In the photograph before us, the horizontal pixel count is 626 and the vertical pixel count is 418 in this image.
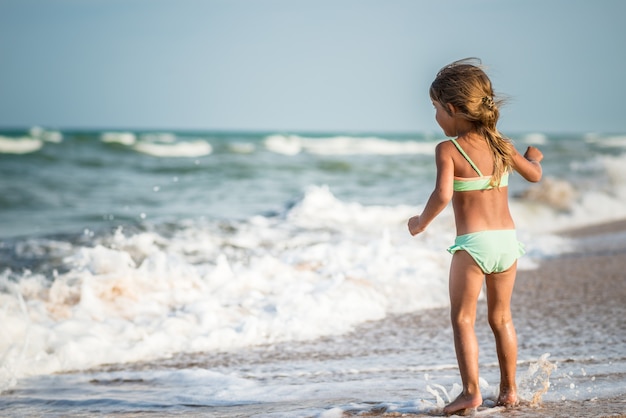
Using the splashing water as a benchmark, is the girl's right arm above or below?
above

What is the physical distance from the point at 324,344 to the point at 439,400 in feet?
5.99

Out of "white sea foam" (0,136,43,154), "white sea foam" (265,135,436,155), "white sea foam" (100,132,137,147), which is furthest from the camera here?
"white sea foam" (265,135,436,155)

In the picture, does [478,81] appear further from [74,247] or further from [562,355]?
[74,247]

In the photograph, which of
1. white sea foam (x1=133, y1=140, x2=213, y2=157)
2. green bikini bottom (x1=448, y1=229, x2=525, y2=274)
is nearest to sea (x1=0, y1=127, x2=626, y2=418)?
green bikini bottom (x1=448, y1=229, x2=525, y2=274)

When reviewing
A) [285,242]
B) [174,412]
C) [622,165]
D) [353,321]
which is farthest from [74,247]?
[622,165]

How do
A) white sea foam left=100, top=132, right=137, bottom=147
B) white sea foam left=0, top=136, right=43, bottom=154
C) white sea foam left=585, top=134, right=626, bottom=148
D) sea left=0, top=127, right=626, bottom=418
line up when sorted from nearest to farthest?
1. sea left=0, top=127, right=626, bottom=418
2. white sea foam left=0, top=136, right=43, bottom=154
3. white sea foam left=100, top=132, right=137, bottom=147
4. white sea foam left=585, top=134, right=626, bottom=148

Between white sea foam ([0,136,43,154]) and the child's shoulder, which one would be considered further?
white sea foam ([0,136,43,154])

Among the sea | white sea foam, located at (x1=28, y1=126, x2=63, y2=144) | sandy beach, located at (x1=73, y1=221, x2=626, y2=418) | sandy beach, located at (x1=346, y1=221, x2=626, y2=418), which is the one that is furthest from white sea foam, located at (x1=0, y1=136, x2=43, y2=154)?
sandy beach, located at (x1=73, y1=221, x2=626, y2=418)

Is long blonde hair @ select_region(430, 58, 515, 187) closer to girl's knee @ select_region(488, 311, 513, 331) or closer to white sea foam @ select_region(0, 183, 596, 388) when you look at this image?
girl's knee @ select_region(488, 311, 513, 331)

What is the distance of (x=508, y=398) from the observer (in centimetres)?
289

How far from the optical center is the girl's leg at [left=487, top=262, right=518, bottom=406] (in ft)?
9.29

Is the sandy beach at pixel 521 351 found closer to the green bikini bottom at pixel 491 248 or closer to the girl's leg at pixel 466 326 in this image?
the girl's leg at pixel 466 326

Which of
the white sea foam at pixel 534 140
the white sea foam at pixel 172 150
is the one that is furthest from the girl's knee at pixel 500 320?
the white sea foam at pixel 534 140

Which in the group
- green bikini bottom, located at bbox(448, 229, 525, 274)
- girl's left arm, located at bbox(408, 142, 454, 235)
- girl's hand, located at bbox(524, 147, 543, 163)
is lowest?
green bikini bottom, located at bbox(448, 229, 525, 274)
